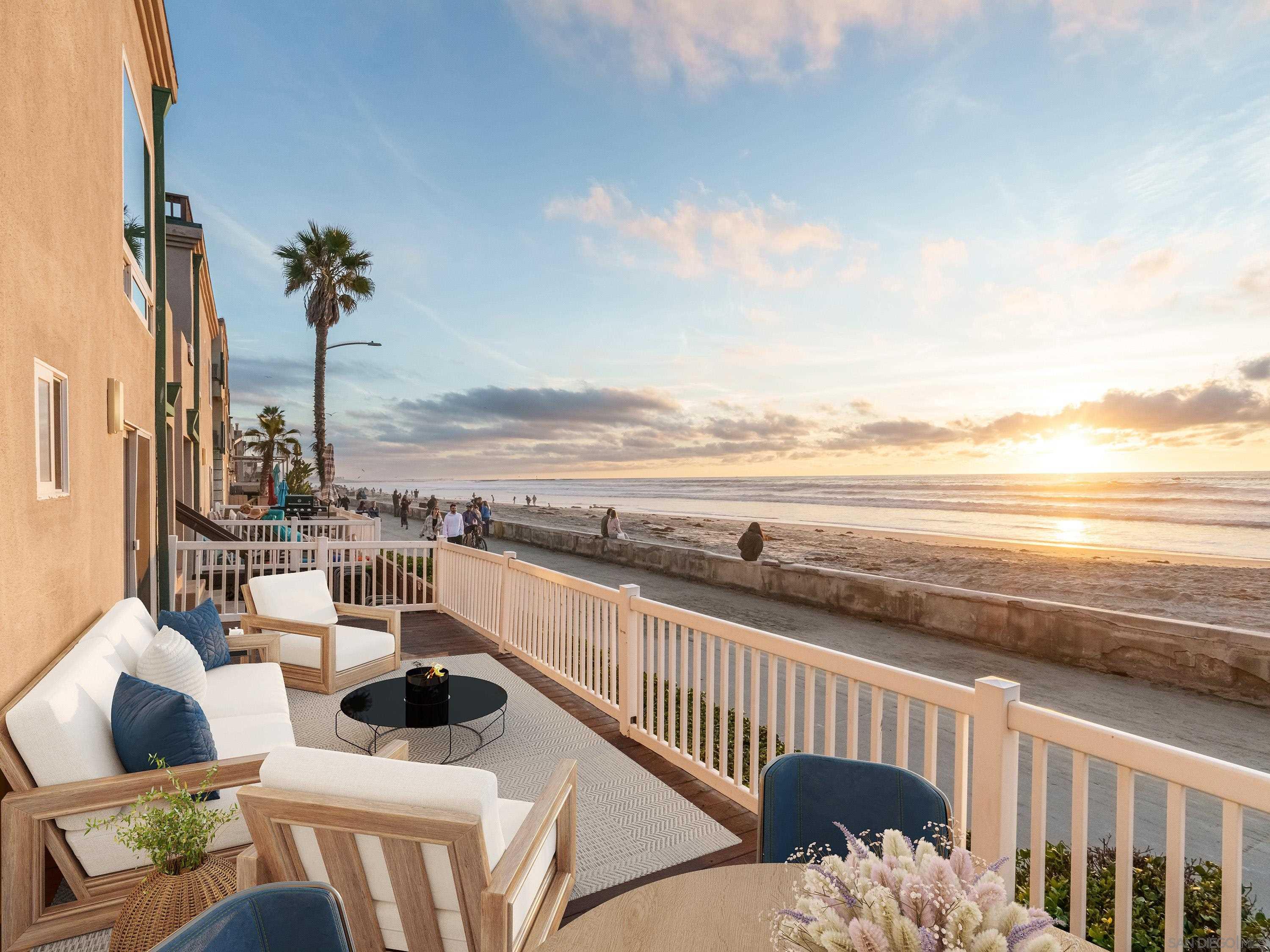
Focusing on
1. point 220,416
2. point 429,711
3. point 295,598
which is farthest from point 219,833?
point 220,416

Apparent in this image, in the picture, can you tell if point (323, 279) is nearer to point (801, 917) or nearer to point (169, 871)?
point (169, 871)

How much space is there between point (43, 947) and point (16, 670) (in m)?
1.00

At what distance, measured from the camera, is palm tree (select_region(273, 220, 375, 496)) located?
58.7 ft

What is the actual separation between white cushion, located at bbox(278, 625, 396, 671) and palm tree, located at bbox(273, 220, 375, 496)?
13.7 metres

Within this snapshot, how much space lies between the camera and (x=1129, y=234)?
15117mm

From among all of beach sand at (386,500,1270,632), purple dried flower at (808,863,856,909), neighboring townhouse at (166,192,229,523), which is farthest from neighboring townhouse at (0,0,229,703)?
beach sand at (386,500,1270,632)

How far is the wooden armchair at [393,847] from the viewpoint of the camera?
5.60 ft

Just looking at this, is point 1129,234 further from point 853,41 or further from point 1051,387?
point 1051,387

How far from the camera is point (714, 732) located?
4750 millimetres

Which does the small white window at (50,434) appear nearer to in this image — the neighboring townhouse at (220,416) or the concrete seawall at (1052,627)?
the concrete seawall at (1052,627)

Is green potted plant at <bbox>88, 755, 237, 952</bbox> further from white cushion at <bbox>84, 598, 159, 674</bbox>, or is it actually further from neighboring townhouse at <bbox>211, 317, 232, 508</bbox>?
neighboring townhouse at <bbox>211, 317, 232, 508</bbox>

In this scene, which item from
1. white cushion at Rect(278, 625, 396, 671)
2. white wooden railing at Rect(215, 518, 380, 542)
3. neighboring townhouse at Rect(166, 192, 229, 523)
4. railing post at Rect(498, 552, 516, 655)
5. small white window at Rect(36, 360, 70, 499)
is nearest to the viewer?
small white window at Rect(36, 360, 70, 499)

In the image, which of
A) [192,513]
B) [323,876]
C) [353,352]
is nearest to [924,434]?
[353,352]

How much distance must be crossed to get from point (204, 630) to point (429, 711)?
71.0 inches
